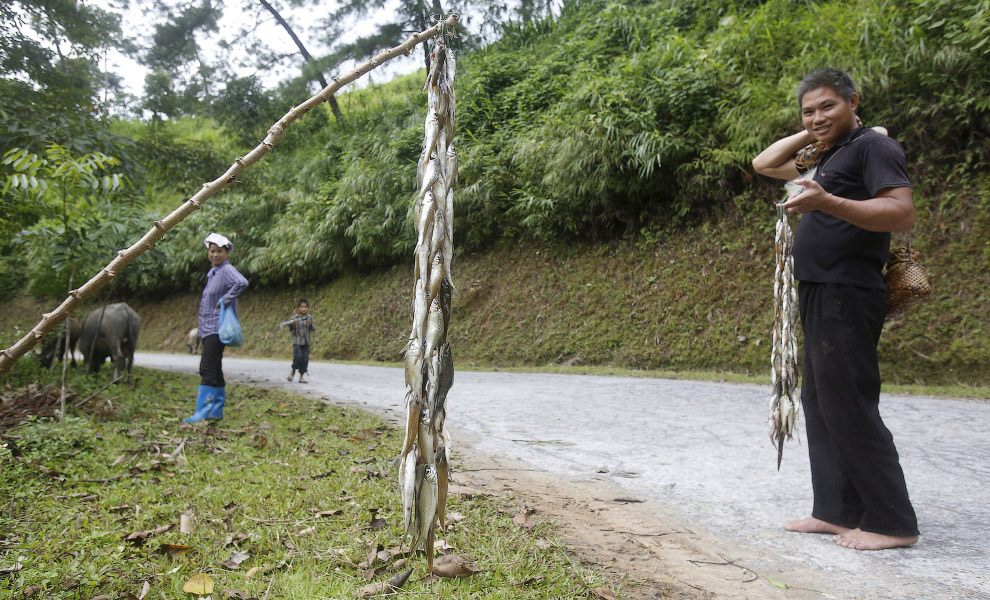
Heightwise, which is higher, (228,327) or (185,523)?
(228,327)

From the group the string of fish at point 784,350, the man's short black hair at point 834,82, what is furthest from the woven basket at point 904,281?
the man's short black hair at point 834,82

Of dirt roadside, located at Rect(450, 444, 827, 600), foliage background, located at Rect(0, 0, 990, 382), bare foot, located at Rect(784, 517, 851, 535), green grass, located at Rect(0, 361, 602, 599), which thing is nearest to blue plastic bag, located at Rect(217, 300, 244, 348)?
green grass, located at Rect(0, 361, 602, 599)

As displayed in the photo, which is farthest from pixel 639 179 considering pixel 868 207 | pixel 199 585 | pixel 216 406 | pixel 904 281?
pixel 199 585

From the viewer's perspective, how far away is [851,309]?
2.47 metres

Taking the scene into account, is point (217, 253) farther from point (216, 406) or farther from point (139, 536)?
point (139, 536)

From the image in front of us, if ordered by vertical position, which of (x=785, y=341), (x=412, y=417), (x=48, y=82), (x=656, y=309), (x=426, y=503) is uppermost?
(x=48, y=82)

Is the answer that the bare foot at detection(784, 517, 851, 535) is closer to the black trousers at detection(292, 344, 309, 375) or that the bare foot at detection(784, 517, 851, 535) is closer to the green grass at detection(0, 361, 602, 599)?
the green grass at detection(0, 361, 602, 599)

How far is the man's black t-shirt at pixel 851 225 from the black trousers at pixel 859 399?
64 mm

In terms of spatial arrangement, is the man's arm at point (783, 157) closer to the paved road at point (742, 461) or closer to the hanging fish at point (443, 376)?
the paved road at point (742, 461)

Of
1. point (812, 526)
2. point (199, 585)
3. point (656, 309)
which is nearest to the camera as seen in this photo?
point (199, 585)

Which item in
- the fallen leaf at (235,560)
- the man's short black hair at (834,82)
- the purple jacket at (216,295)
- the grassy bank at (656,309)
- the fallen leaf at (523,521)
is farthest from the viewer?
the grassy bank at (656,309)

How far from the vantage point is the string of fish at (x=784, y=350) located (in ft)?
9.42

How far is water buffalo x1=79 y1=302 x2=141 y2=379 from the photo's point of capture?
28.1 ft

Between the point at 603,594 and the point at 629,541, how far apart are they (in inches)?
24.3
